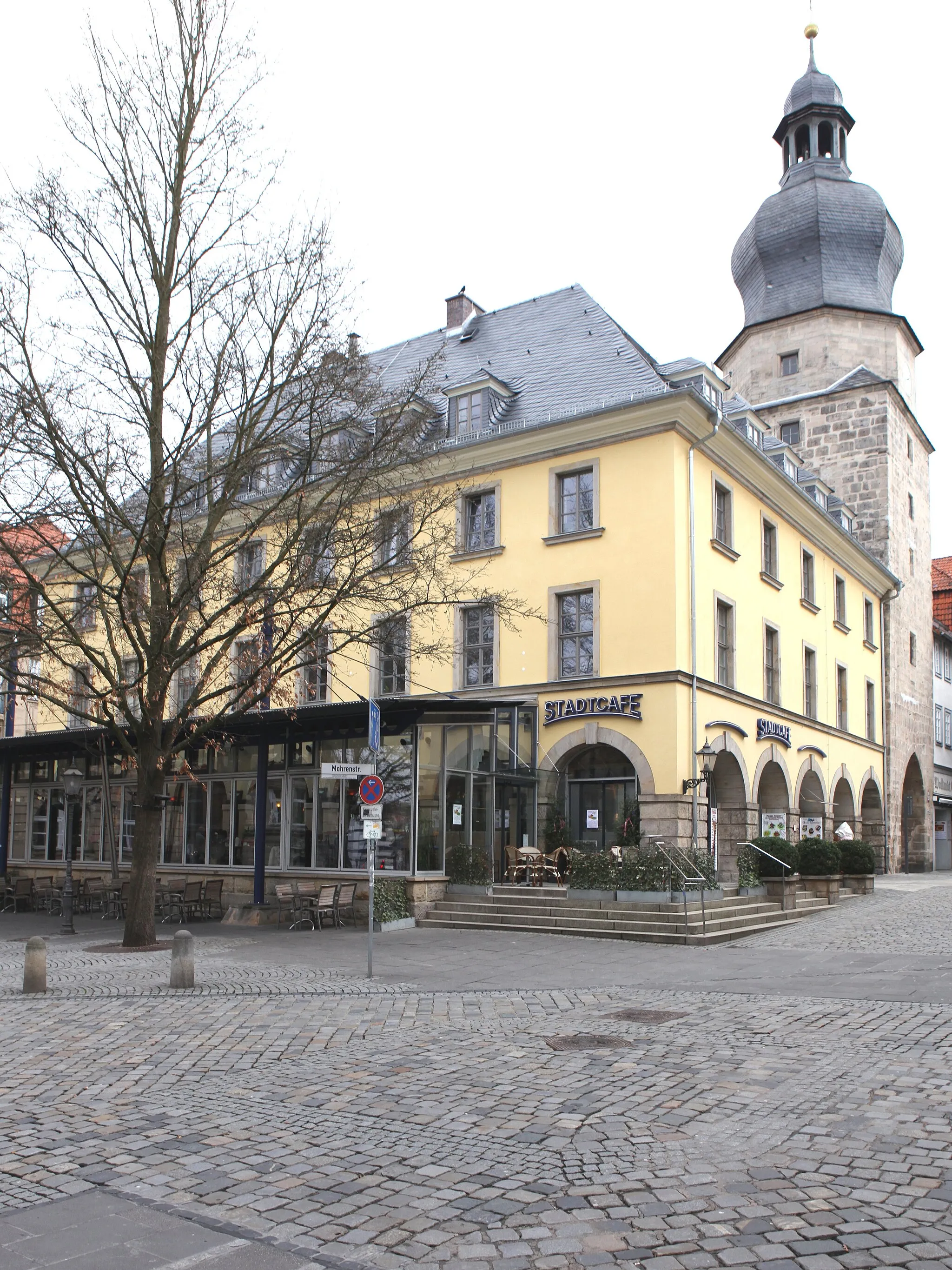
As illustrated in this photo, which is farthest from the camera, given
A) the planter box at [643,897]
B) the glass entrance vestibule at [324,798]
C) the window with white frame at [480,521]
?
the window with white frame at [480,521]

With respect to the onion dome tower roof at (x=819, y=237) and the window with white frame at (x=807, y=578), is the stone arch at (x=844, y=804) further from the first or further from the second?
the onion dome tower roof at (x=819, y=237)

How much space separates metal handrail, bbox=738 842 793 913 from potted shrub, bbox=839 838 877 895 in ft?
16.4

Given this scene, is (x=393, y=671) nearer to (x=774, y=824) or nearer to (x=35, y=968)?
(x=774, y=824)

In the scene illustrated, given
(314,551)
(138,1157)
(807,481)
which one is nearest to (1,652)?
(314,551)

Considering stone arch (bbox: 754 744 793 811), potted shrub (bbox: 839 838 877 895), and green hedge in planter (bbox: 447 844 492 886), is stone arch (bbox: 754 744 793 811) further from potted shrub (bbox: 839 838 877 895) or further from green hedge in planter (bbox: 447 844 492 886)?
green hedge in planter (bbox: 447 844 492 886)

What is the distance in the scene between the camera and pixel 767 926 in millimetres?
19438

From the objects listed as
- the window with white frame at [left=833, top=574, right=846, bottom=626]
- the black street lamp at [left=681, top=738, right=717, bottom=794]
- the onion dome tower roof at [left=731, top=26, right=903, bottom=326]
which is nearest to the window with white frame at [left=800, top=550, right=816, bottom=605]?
the window with white frame at [left=833, top=574, right=846, bottom=626]

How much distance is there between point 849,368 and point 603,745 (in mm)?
22816

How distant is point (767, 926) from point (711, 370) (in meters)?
12.4

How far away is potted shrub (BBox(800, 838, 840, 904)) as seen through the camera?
24.4 m

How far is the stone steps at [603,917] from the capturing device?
693 inches

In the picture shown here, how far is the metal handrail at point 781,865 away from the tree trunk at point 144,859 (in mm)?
11577

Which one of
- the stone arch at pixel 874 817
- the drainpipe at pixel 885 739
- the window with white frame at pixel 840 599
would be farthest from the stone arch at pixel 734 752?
the stone arch at pixel 874 817

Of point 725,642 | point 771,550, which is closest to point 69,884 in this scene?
point 725,642
